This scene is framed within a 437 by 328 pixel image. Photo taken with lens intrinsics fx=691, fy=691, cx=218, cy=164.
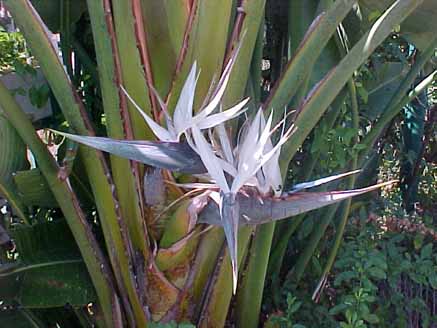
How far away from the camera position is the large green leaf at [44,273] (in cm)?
165

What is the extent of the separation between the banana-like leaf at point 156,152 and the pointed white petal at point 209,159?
5cm

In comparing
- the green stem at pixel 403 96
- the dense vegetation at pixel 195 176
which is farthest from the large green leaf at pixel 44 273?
the green stem at pixel 403 96

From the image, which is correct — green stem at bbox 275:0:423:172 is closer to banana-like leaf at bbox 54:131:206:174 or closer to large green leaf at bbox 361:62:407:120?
banana-like leaf at bbox 54:131:206:174

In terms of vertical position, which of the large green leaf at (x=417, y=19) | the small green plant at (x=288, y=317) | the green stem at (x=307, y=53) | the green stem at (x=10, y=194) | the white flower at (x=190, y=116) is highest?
the large green leaf at (x=417, y=19)

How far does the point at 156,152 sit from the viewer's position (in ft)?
3.96

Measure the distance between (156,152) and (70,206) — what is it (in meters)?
0.45

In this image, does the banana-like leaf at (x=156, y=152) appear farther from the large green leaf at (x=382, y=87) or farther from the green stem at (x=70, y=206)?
the large green leaf at (x=382, y=87)

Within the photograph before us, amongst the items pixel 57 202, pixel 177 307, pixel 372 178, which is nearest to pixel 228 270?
pixel 177 307

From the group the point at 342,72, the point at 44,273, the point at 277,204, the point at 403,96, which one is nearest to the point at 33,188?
the point at 44,273

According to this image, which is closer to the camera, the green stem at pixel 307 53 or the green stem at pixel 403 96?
the green stem at pixel 307 53

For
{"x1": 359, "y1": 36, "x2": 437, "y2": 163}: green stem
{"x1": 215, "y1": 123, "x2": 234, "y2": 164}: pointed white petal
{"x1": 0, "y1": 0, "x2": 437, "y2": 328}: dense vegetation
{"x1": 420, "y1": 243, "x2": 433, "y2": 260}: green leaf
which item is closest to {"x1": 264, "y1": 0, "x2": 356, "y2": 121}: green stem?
{"x1": 0, "y1": 0, "x2": 437, "y2": 328}: dense vegetation

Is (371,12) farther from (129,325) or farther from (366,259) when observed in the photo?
(129,325)

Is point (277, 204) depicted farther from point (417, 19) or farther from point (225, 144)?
point (417, 19)

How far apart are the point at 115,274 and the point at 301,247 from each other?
0.73 metres
